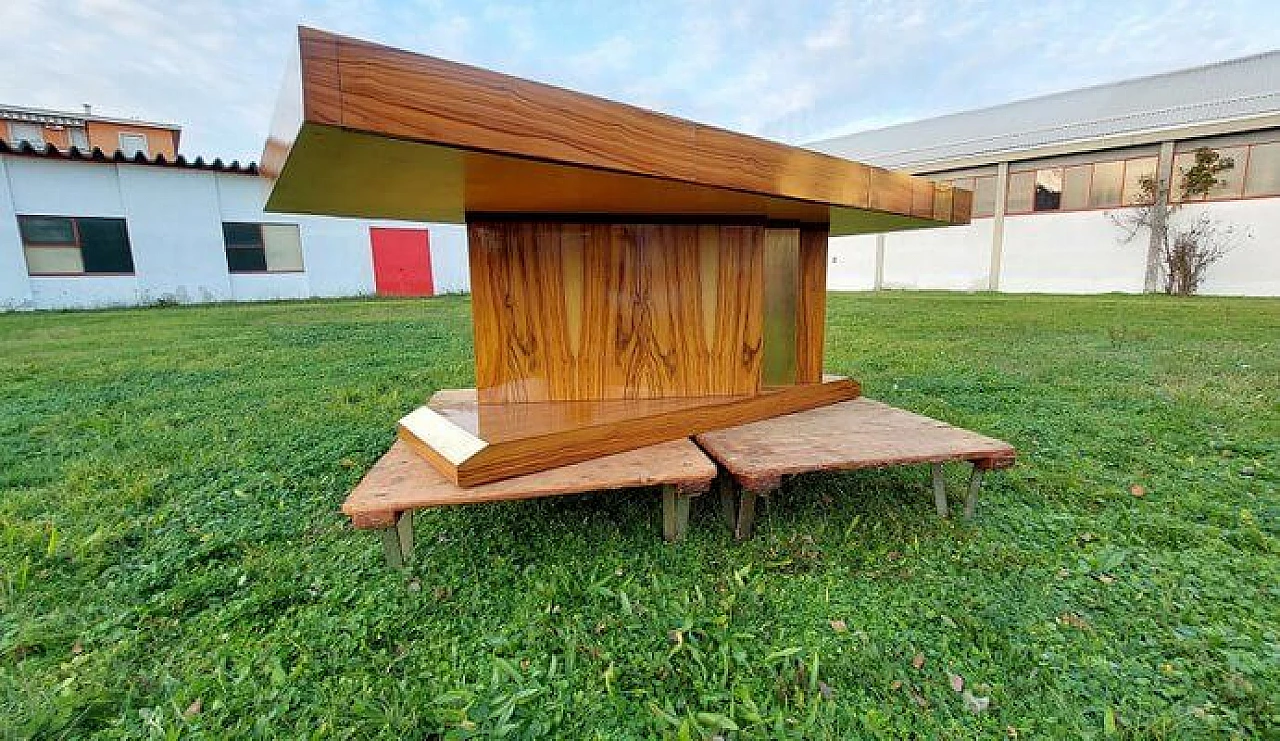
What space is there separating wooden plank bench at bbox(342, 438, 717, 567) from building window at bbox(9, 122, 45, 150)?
28.5m

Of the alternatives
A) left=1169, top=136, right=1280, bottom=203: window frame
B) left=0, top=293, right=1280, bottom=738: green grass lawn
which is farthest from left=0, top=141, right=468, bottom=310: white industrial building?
left=1169, top=136, right=1280, bottom=203: window frame

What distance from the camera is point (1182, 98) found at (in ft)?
70.2

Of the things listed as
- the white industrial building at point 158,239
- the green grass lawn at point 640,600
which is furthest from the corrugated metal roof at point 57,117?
the green grass lawn at point 640,600

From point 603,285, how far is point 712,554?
1273 mm

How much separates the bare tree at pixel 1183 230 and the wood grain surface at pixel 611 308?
21.8 meters

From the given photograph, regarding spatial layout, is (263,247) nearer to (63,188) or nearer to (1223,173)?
(63,188)

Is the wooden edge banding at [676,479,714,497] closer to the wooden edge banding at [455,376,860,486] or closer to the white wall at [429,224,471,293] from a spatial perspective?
the wooden edge banding at [455,376,860,486]

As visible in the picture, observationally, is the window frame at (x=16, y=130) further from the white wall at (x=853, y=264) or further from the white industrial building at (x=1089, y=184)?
the white industrial building at (x=1089, y=184)

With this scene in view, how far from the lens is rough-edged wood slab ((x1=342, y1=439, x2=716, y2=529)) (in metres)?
1.87

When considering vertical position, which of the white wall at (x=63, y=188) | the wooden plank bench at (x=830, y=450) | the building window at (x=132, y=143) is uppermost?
the building window at (x=132, y=143)

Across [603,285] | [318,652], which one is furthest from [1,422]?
[603,285]

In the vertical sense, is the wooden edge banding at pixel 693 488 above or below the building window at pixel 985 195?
below

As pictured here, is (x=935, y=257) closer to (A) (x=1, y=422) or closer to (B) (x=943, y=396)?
(B) (x=943, y=396)

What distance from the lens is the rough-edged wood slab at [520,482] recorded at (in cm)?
187
